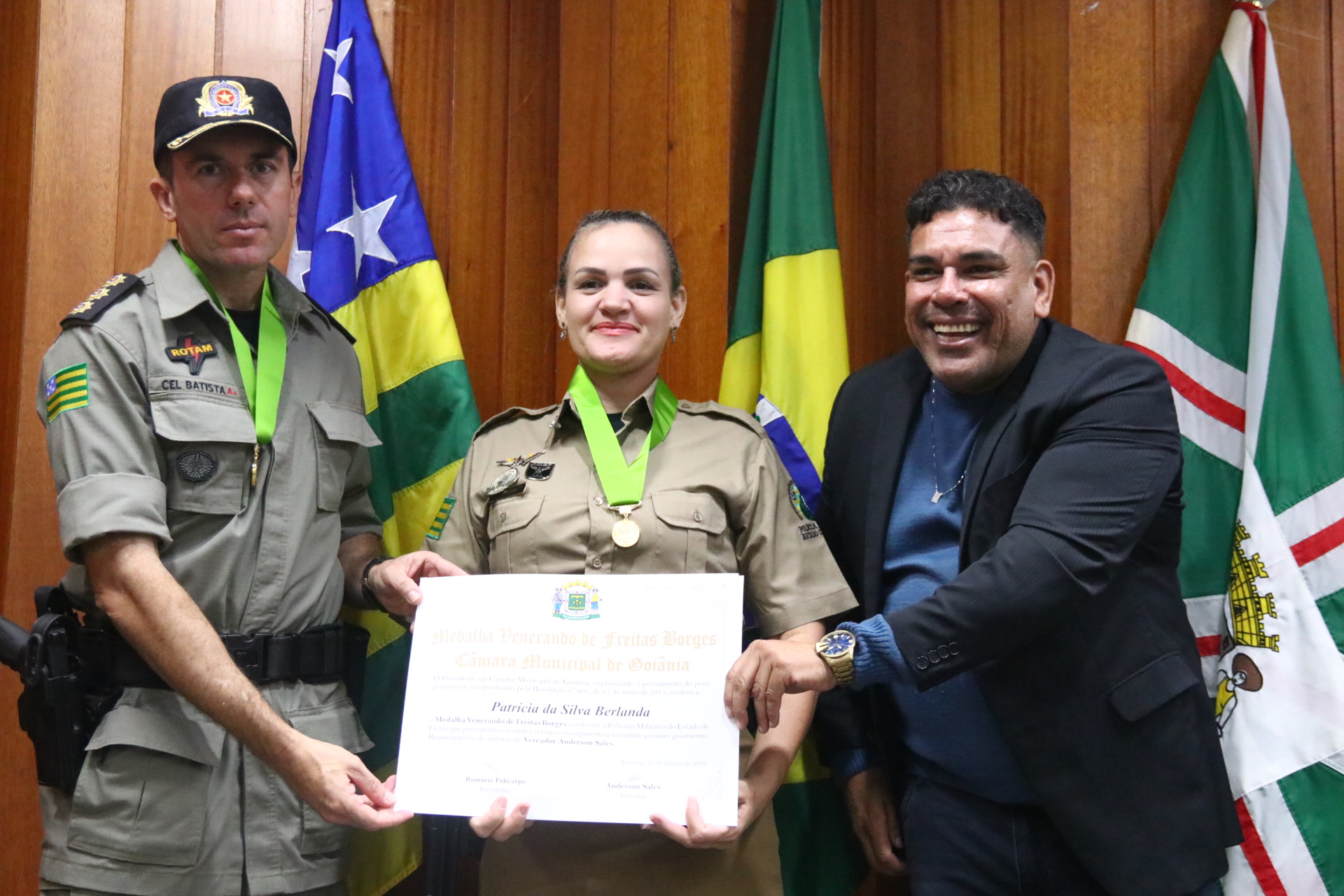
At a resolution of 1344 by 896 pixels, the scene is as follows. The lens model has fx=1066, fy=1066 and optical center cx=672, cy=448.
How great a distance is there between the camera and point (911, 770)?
6.40ft

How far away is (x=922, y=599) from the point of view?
1771mm

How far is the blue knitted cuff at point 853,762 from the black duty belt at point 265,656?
37.5 inches

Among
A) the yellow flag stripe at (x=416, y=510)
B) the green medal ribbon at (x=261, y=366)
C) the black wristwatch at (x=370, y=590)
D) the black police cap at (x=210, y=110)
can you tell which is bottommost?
the black wristwatch at (x=370, y=590)

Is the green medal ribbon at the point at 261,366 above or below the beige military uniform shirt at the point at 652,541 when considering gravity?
above

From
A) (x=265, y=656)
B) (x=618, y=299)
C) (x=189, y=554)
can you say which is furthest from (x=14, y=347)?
(x=618, y=299)

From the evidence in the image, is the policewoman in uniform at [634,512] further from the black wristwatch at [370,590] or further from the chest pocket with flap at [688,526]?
the black wristwatch at [370,590]

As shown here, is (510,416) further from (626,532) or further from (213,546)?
(213,546)

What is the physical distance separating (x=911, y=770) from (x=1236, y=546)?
0.85 meters

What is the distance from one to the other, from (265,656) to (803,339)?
1310 mm

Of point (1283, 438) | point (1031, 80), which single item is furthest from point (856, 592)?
point (1031, 80)

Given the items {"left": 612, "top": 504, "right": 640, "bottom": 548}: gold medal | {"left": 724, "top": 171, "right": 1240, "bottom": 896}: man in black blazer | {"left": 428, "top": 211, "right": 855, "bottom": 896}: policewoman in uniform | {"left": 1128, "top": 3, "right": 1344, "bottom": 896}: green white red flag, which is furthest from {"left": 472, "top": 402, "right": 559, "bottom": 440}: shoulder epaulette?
{"left": 1128, "top": 3, "right": 1344, "bottom": 896}: green white red flag

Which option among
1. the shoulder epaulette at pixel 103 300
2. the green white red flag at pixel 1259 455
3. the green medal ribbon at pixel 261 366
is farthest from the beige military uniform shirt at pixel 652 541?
the green white red flag at pixel 1259 455

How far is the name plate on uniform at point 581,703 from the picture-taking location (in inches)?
62.7

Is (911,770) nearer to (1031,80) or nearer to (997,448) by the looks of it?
(997,448)
